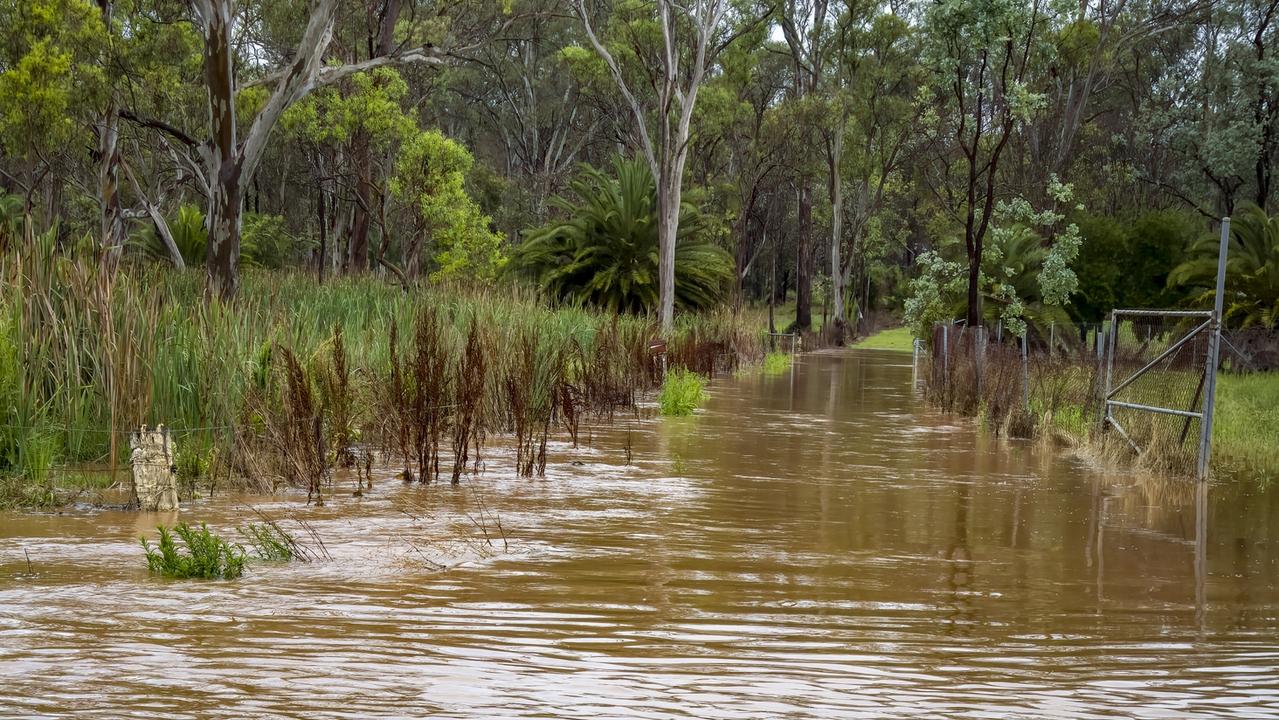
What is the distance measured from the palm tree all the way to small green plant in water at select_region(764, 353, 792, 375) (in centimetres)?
889

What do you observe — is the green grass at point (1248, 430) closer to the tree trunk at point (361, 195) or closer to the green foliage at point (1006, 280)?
the green foliage at point (1006, 280)

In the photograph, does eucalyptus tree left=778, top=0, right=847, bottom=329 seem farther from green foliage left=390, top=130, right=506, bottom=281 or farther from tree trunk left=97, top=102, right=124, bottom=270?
tree trunk left=97, top=102, right=124, bottom=270

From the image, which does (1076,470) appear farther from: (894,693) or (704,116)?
(704,116)

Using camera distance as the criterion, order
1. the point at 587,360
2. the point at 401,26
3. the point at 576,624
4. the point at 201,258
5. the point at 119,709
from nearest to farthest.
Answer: the point at 119,709
the point at 576,624
the point at 587,360
the point at 201,258
the point at 401,26

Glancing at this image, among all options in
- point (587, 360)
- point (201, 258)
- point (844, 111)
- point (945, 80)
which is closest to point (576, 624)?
point (587, 360)

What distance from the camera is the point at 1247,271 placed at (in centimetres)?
2928

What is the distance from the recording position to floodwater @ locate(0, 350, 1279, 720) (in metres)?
4.51

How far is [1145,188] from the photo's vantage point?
50.6 m

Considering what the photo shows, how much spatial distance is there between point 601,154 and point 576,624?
5643 cm

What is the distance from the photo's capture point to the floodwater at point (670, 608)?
4.51 meters

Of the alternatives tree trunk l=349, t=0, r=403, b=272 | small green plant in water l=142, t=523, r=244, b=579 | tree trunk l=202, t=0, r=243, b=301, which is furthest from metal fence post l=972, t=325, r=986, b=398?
tree trunk l=349, t=0, r=403, b=272

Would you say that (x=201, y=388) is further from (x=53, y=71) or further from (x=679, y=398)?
(x=53, y=71)

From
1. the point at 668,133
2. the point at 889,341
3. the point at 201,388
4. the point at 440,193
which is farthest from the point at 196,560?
the point at 889,341

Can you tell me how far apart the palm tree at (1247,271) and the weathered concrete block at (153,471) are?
2399cm
